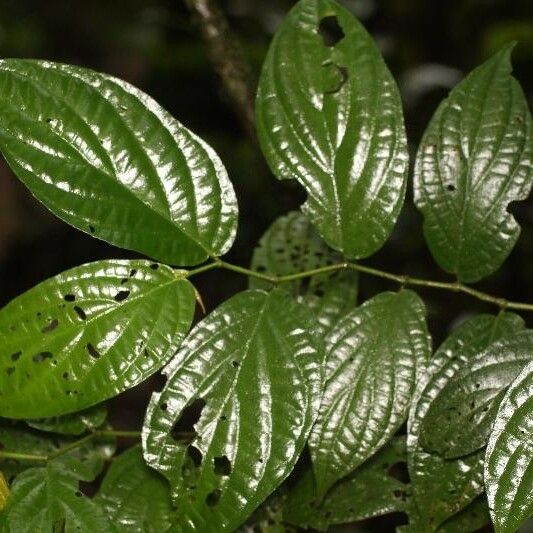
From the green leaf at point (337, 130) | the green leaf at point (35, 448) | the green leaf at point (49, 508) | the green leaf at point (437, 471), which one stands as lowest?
the green leaf at point (49, 508)

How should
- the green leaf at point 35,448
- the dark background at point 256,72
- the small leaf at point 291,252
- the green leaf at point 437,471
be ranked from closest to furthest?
1. the green leaf at point 437,471
2. the green leaf at point 35,448
3. the small leaf at point 291,252
4. the dark background at point 256,72

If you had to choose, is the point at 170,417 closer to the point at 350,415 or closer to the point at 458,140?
the point at 350,415

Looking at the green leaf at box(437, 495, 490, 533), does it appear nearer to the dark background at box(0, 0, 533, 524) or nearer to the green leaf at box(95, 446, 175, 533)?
the green leaf at box(95, 446, 175, 533)

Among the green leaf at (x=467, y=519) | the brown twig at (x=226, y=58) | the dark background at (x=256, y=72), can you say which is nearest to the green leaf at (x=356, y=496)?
the green leaf at (x=467, y=519)

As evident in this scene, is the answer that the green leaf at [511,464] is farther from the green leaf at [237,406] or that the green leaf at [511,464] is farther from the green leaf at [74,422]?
the green leaf at [74,422]


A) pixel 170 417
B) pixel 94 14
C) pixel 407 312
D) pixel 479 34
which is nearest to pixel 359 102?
pixel 407 312

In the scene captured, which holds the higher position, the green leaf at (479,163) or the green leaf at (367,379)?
the green leaf at (479,163)

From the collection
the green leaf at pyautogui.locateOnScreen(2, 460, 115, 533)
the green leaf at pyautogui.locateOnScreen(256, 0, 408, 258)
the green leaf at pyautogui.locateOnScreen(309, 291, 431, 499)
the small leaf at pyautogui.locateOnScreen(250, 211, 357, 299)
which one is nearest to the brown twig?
the small leaf at pyautogui.locateOnScreen(250, 211, 357, 299)

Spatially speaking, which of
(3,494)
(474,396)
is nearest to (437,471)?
(474,396)
